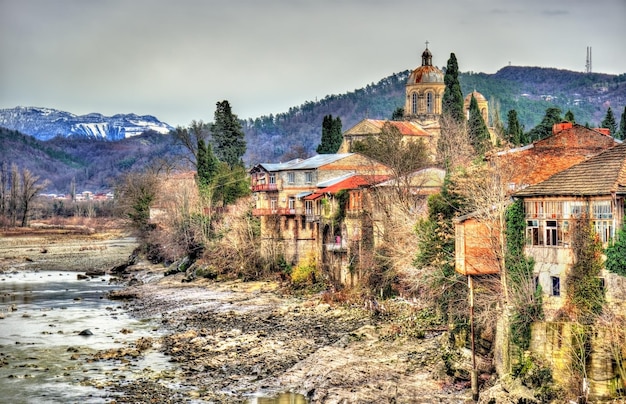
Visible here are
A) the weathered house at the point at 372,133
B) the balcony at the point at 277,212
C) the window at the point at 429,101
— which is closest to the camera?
the balcony at the point at 277,212

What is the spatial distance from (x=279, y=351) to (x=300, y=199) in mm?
25559

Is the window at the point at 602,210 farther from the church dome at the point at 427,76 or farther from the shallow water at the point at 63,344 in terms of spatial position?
the church dome at the point at 427,76

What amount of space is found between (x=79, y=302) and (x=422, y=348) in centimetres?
2960

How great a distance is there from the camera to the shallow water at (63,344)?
1217 inches

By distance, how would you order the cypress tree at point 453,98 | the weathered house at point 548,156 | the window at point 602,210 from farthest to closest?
the cypress tree at point 453,98
the weathered house at point 548,156
the window at point 602,210

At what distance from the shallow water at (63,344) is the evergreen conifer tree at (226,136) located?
36.0 meters

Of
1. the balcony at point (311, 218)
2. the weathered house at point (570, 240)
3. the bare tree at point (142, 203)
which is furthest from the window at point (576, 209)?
the bare tree at point (142, 203)

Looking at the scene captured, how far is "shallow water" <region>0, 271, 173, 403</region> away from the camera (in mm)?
30922

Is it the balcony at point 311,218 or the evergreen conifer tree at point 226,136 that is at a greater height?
the evergreen conifer tree at point 226,136

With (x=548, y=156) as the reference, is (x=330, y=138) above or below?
above

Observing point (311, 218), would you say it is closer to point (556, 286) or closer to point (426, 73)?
point (556, 286)

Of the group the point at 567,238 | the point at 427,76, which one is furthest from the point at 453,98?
the point at 567,238

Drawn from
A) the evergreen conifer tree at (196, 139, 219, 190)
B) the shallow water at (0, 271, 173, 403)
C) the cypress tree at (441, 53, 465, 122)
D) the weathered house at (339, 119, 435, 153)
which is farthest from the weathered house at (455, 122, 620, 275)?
the weathered house at (339, 119, 435, 153)

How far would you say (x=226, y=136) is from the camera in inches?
3755
